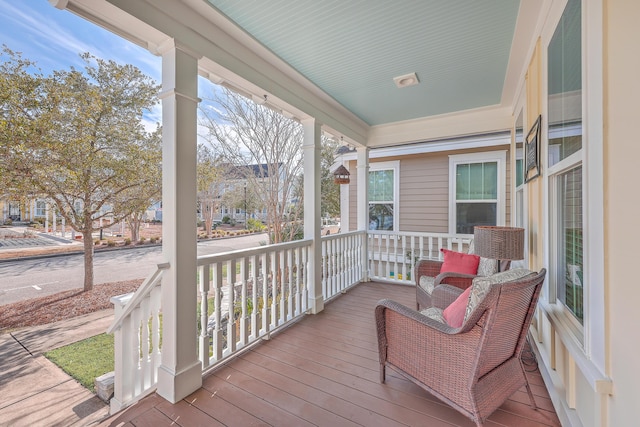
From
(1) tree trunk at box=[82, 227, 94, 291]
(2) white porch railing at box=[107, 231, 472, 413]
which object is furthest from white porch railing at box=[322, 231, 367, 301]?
(1) tree trunk at box=[82, 227, 94, 291]

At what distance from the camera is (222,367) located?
231cm

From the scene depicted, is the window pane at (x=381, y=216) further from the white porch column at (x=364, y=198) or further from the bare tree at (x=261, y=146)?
the bare tree at (x=261, y=146)

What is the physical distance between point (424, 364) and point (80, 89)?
18.2 ft

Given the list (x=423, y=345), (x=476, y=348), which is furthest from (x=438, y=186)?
(x=476, y=348)

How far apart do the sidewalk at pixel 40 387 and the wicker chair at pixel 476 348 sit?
84.0 inches

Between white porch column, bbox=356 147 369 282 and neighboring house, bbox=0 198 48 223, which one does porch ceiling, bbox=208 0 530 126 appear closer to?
white porch column, bbox=356 147 369 282

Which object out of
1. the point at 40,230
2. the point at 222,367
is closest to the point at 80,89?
the point at 40,230

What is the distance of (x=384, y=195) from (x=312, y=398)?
4.98 m

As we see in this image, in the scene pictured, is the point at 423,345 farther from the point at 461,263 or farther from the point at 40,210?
the point at 40,210

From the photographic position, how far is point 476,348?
1.52m

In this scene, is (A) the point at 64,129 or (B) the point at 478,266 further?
(A) the point at 64,129

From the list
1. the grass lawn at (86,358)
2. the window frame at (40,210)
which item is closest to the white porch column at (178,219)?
the grass lawn at (86,358)

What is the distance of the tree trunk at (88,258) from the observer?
4.57 meters

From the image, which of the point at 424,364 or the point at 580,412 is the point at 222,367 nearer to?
the point at 424,364
